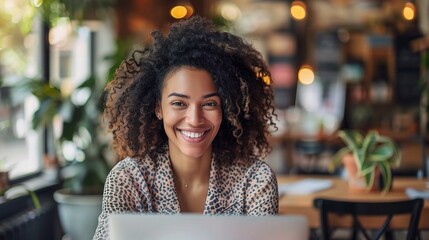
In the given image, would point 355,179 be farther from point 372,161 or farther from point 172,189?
point 172,189

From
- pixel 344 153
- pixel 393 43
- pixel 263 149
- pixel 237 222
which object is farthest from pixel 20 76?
pixel 393 43

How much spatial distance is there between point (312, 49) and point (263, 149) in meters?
9.74

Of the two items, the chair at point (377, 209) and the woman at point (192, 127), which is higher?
the woman at point (192, 127)

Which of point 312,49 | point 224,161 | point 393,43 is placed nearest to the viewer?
point 224,161

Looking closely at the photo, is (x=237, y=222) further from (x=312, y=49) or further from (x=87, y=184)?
(x=312, y=49)

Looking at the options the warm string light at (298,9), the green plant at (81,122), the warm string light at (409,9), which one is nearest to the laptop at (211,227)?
the green plant at (81,122)

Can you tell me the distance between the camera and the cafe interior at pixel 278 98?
3.75 metres

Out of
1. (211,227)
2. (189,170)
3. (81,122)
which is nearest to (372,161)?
(81,122)

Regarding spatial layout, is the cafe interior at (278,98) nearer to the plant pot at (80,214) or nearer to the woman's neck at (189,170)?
the plant pot at (80,214)

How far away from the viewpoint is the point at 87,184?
438 cm

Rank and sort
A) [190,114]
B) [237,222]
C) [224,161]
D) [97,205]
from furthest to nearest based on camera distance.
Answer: [97,205] < [224,161] < [190,114] < [237,222]

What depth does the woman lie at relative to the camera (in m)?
1.88

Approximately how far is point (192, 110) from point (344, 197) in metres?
1.99

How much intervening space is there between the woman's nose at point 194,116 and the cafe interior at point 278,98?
368 mm
